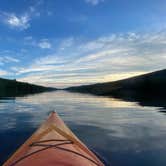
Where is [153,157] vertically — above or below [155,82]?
below

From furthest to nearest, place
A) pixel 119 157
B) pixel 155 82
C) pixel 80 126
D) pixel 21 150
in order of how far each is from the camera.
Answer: pixel 155 82, pixel 80 126, pixel 119 157, pixel 21 150

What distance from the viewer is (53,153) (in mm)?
8117

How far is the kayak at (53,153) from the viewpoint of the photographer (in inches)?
293

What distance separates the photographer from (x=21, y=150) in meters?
8.68

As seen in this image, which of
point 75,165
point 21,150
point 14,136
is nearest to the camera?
point 75,165

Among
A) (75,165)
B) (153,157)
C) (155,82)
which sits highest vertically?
(155,82)

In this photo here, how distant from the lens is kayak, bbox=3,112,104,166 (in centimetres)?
745

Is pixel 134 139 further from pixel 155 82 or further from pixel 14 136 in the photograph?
pixel 155 82

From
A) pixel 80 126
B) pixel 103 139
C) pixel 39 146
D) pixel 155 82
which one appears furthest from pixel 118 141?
pixel 155 82

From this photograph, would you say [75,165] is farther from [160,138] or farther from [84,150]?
[160,138]

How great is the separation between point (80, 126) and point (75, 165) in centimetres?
1297

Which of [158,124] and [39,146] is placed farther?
[158,124]

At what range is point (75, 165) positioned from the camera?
7.22m

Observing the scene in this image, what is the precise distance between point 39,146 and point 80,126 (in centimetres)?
1159
